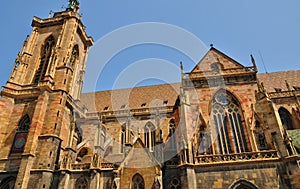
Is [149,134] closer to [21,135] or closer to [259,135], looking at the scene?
[259,135]

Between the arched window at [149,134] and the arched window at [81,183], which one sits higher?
the arched window at [149,134]

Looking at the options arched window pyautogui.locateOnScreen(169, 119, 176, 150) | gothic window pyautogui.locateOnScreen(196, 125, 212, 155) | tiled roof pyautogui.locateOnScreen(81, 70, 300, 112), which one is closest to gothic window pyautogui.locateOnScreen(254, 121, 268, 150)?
gothic window pyautogui.locateOnScreen(196, 125, 212, 155)

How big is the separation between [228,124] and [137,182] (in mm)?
7645

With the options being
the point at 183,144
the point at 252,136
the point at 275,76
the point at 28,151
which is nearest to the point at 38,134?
the point at 28,151

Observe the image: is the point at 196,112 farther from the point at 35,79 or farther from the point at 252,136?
the point at 35,79

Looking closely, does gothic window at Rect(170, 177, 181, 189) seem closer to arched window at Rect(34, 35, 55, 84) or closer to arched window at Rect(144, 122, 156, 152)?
arched window at Rect(144, 122, 156, 152)

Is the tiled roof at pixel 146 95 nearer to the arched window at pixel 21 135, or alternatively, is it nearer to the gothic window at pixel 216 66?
the gothic window at pixel 216 66

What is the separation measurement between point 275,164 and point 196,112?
5981 millimetres

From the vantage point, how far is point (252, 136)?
1559cm

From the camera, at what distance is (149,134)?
2364 centimetres

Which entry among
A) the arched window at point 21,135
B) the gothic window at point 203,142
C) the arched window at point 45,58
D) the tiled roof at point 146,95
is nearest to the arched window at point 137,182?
the gothic window at point 203,142

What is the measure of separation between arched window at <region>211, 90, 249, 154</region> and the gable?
273 centimetres

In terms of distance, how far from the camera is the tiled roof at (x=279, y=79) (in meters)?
24.6

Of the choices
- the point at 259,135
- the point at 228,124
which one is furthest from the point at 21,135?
the point at 259,135
